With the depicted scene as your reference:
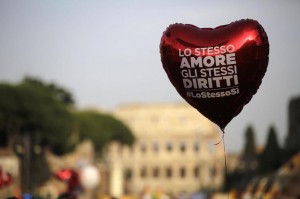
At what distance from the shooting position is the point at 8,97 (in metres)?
53.9

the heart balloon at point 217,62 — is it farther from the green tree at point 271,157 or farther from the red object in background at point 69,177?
the green tree at point 271,157

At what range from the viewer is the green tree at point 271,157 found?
6194cm

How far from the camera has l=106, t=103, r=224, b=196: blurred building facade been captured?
110062 millimetres

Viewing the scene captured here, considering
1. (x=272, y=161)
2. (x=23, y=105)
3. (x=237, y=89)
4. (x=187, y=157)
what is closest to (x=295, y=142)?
(x=272, y=161)

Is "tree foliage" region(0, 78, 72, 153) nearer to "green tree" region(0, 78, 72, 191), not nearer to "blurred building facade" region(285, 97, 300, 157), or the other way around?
"green tree" region(0, 78, 72, 191)

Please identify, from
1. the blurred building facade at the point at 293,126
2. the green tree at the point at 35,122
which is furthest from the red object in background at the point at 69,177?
the blurred building facade at the point at 293,126

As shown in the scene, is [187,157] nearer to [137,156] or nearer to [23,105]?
[137,156]

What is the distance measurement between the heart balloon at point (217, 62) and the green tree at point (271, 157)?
46.6 meters

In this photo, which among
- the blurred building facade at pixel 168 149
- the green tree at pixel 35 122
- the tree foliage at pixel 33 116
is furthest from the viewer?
the blurred building facade at pixel 168 149

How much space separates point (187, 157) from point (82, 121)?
120 feet

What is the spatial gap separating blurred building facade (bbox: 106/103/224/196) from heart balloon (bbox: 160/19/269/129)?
9366cm

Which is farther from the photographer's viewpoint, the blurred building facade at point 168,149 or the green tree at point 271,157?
the blurred building facade at point 168,149

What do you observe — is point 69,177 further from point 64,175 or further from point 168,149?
point 168,149

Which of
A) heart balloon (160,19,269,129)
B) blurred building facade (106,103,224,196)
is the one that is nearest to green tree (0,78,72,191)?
heart balloon (160,19,269,129)
